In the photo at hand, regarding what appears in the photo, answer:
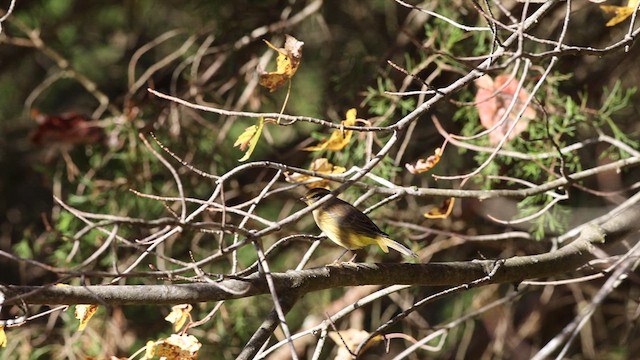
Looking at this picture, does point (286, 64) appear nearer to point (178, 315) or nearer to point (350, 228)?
point (178, 315)

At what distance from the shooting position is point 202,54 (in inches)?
152

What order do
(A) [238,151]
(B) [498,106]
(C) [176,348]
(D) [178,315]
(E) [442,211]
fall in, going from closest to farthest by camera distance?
(C) [176,348], (D) [178,315], (E) [442,211], (B) [498,106], (A) [238,151]

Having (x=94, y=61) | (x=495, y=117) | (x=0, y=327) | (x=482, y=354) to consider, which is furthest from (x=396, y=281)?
(x=94, y=61)

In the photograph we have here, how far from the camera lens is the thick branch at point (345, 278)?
72.3 inches

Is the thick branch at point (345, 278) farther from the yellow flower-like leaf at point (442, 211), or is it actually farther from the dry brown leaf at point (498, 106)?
the dry brown leaf at point (498, 106)

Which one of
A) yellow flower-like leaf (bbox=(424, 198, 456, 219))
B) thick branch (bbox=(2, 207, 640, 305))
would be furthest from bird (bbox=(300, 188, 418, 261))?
thick branch (bbox=(2, 207, 640, 305))

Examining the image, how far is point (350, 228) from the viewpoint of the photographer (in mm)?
2908

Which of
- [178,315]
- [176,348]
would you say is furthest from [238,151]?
[176,348]

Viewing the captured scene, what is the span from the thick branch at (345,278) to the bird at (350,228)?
0.48m

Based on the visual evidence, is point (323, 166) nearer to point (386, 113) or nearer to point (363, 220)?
point (363, 220)

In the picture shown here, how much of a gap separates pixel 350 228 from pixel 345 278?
73 cm

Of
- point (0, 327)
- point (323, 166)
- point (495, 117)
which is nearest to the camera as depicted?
point (0, 327)

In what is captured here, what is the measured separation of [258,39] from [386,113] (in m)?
0.98

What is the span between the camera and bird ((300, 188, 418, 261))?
9.39ft
